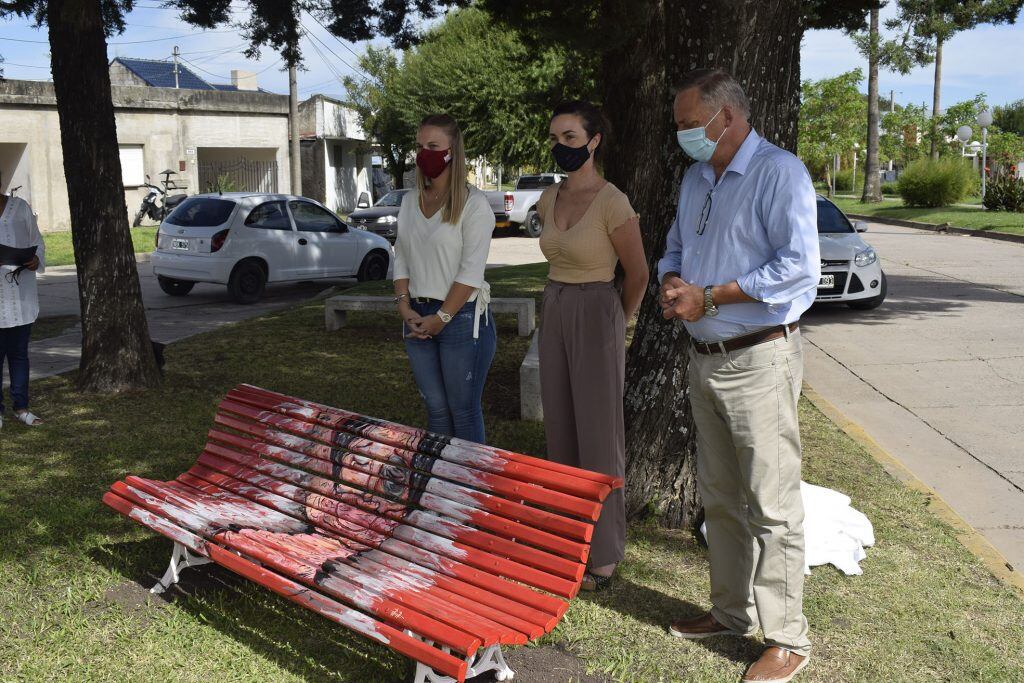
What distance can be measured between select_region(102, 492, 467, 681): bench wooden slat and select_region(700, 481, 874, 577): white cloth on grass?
A: 1844 mm

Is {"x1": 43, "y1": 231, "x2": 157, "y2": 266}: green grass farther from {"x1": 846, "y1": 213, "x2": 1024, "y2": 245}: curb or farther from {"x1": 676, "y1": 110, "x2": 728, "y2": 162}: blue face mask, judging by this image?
{"x1": 846, "y1": 213, "x2": 1024, "y2": 245}: curb

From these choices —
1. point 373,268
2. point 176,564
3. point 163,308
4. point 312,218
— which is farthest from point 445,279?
point 373,268

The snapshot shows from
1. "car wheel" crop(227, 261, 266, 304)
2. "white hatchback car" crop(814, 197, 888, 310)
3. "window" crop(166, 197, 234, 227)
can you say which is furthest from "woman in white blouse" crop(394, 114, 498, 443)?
"window" crop(166, 197, 234, 227)

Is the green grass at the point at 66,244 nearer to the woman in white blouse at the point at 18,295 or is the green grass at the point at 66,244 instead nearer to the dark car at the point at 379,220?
the dark car at the point at 379,220

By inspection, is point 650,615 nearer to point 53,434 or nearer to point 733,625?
point 733,625

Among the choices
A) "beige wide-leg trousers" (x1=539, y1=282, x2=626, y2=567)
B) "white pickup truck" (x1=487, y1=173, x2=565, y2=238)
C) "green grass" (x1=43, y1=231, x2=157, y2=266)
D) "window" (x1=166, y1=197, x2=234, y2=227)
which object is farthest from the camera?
"white pickup truck" (x1=487, y1=173, x2=565, y2=238)

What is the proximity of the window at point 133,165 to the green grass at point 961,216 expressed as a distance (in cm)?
2430

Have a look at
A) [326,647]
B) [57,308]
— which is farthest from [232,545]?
[57,308]

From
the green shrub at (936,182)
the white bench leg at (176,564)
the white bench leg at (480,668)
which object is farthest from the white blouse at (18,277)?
the green shrub at (936,182)

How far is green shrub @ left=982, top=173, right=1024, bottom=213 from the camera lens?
30.4 m

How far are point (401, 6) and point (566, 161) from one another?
5722mm

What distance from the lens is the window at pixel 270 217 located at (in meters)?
14.7

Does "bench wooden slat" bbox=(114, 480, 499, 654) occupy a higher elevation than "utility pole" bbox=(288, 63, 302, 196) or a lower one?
lower

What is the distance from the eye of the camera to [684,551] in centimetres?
486
